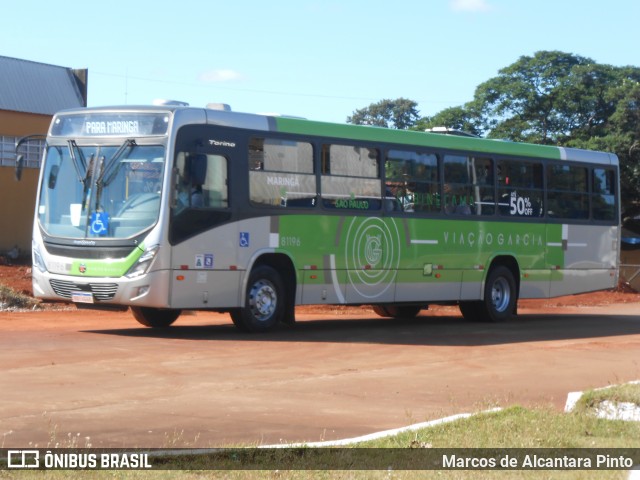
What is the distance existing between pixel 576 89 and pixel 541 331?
3008 cm

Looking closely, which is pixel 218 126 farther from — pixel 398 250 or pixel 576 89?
pixel 576 89

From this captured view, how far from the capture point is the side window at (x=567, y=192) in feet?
77.8

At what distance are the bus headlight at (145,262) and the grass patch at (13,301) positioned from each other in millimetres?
6814

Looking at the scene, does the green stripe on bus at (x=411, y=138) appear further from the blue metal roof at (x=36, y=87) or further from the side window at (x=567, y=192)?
the blue metal roof at (x=36, y=87)

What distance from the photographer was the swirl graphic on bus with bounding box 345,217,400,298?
19375 mm

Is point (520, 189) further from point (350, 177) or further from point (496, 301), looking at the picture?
point (350, 177)

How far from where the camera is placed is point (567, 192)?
24.1 meters

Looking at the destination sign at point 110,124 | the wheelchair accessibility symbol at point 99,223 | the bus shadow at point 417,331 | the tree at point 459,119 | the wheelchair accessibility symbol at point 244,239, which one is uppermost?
the tree at point 459,119

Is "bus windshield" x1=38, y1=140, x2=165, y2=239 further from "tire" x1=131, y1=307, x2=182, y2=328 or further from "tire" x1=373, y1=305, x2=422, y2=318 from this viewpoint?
"tire" x1=373, y1=305, x2=422, y2=318

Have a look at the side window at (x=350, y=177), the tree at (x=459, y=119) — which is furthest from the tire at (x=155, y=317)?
the tree at (x=459, y=119)

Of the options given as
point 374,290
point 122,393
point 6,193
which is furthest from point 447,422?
point 6,193

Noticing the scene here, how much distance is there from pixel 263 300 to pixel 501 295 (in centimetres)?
662

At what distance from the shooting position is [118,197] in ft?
55.1

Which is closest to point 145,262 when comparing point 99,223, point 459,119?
point 99,223
